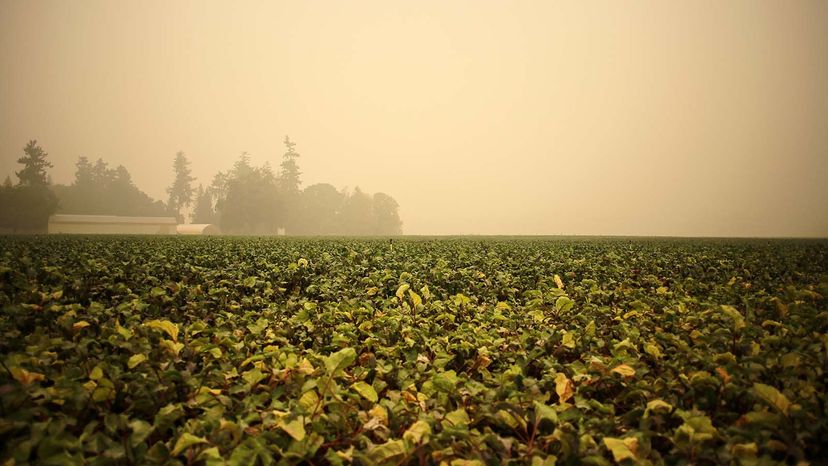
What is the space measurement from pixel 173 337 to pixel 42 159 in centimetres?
10104

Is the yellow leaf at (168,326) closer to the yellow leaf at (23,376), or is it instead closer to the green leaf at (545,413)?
the yellow leaf at (23,376)

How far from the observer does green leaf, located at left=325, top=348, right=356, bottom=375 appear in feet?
8.17

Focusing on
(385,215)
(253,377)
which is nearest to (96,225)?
(385,215)

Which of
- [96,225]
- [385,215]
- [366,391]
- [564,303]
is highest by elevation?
[385,215]

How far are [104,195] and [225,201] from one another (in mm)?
46563

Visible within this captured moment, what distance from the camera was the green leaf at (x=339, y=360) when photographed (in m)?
2.49

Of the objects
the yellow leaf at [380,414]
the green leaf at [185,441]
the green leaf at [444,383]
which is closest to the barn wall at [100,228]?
the green leaf at [185,441]

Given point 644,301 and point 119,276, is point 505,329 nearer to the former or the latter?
point 644,301

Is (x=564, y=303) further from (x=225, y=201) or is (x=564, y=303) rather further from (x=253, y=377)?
(x=225, y=201)

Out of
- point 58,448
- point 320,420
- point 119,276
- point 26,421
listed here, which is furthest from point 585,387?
point 119,276

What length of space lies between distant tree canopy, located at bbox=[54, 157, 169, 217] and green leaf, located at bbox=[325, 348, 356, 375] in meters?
112

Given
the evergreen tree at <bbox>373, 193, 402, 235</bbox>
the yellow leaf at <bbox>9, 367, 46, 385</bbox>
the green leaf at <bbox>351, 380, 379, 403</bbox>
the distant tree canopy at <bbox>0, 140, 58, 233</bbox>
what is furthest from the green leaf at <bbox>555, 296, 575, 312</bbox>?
the evergreen tree at <bbox>373, 193, 402, 235</bbox>

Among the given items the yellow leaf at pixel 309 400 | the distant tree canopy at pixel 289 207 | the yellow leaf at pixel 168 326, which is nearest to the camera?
the yellow leaf at pixel 309 400

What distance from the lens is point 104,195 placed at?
95.6 metres
